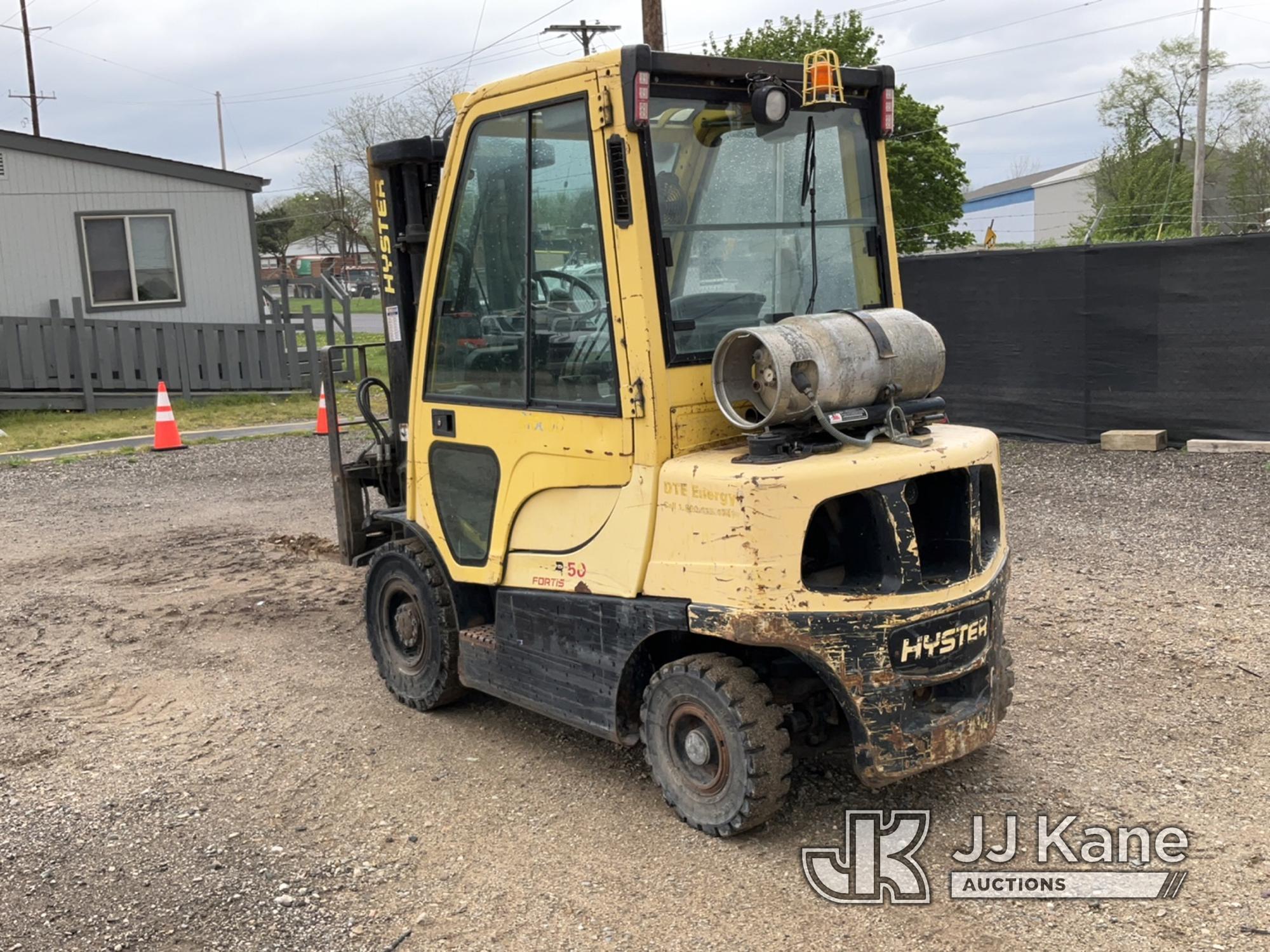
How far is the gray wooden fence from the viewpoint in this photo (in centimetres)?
1605

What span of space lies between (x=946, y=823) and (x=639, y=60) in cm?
278

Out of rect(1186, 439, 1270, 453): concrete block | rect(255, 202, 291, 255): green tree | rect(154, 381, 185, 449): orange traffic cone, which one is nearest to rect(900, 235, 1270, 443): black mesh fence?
rect(1186, 439, 1270, 453): concrete block

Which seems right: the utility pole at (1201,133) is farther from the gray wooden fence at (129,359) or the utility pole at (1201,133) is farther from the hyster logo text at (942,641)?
the hyster logo text at (942,641)

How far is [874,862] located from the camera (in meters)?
3.88

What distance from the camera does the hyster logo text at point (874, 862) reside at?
369 cm

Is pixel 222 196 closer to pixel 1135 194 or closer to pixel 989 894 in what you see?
pixel 989 894

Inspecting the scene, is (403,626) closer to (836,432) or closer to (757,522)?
(757,522)

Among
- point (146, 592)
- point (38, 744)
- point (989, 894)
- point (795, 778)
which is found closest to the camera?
point (989, 894)

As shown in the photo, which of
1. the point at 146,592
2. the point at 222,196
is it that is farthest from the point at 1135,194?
the point at 146,592

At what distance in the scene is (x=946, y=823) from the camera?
4113 millimetres

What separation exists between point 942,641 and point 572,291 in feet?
5.75

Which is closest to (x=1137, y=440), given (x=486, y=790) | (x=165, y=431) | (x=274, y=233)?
(x=486, y=790)

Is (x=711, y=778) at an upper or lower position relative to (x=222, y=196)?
A: lower

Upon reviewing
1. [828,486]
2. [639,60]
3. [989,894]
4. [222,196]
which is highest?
[222,196]
